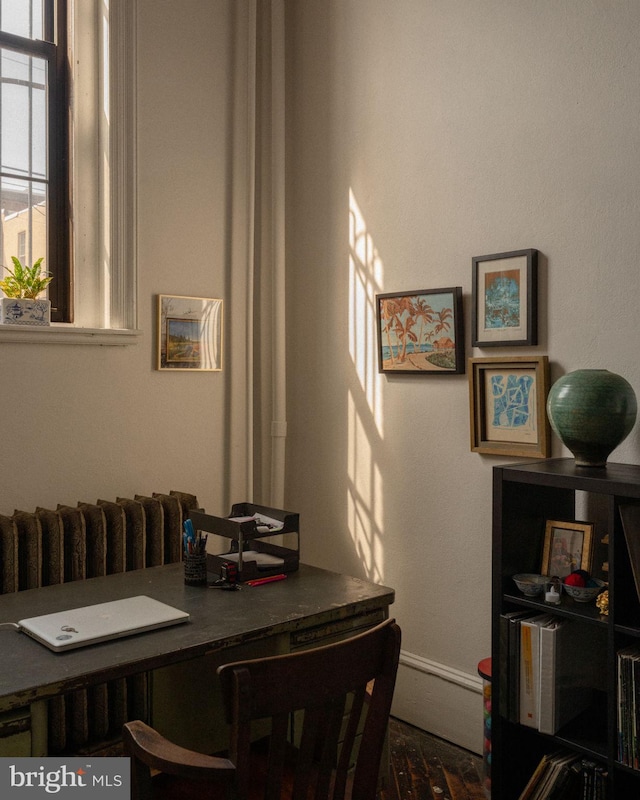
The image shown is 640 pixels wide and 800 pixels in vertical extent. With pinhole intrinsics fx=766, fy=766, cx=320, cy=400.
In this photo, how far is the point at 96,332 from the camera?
330cm

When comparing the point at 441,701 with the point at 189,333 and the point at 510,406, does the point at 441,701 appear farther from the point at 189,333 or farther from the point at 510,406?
the point at 189,333

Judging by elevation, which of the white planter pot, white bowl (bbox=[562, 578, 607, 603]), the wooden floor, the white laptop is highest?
the white planter pot

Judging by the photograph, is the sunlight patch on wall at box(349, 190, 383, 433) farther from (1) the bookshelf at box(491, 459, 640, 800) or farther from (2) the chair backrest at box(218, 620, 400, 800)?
(2) the chair backrest at box(218, 620, 400, 800)

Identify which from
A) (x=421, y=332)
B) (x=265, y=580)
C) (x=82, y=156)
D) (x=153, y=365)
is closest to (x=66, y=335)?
(x=153, y=365)

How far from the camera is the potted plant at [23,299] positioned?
3.06 metres

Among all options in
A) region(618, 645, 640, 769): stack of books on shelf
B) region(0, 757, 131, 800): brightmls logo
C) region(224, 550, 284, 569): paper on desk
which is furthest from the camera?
region(224, 550, 284, 569): paper on desk

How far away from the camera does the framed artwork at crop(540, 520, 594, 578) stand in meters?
2.47

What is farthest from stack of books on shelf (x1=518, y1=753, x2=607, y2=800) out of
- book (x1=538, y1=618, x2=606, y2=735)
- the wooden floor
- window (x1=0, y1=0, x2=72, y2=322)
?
window (x1=0, y1=0, x2=72, y2=322)

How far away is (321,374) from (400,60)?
58.8 inches

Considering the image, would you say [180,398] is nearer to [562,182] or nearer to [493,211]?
[493,211]

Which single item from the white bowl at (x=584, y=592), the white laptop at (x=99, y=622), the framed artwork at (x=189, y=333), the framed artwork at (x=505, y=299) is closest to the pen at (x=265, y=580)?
the white laptop at (x=99, y=622)

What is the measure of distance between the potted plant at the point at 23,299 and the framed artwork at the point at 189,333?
559mm

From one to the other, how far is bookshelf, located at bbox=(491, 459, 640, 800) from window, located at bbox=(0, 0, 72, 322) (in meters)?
2.17

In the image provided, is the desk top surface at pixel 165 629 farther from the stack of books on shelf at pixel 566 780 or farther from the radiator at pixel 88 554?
the stack of books on shelf at pixel 566 780
